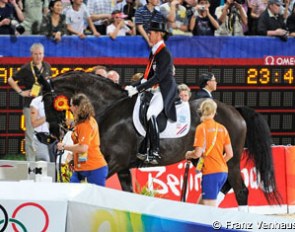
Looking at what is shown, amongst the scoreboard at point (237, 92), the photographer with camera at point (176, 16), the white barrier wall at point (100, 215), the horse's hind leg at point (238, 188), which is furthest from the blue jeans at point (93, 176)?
the photographer with camera at point (176, 16)

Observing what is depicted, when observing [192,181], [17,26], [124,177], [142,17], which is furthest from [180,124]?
Answer: [17,26]

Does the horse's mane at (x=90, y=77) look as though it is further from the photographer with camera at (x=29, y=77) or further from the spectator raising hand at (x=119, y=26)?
the spectator raising hand at (x=119, y=26)

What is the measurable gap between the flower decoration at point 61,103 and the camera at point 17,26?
3.14 metres

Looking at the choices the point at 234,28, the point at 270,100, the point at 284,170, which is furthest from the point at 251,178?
the point at 234,28

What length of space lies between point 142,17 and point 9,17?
253cm

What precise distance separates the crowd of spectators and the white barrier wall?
418 inches

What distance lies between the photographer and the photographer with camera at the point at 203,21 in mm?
21531

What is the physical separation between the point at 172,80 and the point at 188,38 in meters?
4.00

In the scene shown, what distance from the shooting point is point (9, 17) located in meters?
20.0

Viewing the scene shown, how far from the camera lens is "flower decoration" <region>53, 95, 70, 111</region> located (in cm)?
1698

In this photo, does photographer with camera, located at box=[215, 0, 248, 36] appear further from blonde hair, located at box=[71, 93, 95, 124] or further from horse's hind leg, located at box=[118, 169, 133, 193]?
blonde hair, located at box=[71, 93, 95, 124]

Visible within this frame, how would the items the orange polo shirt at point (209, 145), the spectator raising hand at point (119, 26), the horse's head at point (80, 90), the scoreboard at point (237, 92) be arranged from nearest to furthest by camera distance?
the orange polo shirt at point (209, 145) < the horse's head at point (80, 90) < the scoreboard at point (237, 92) < the spectator raising hand at point (119, 26)

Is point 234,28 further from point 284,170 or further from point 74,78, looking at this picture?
point 74,78

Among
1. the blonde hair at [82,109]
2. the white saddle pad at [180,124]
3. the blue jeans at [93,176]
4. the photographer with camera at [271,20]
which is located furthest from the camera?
the photographer with camera at [271,20]
